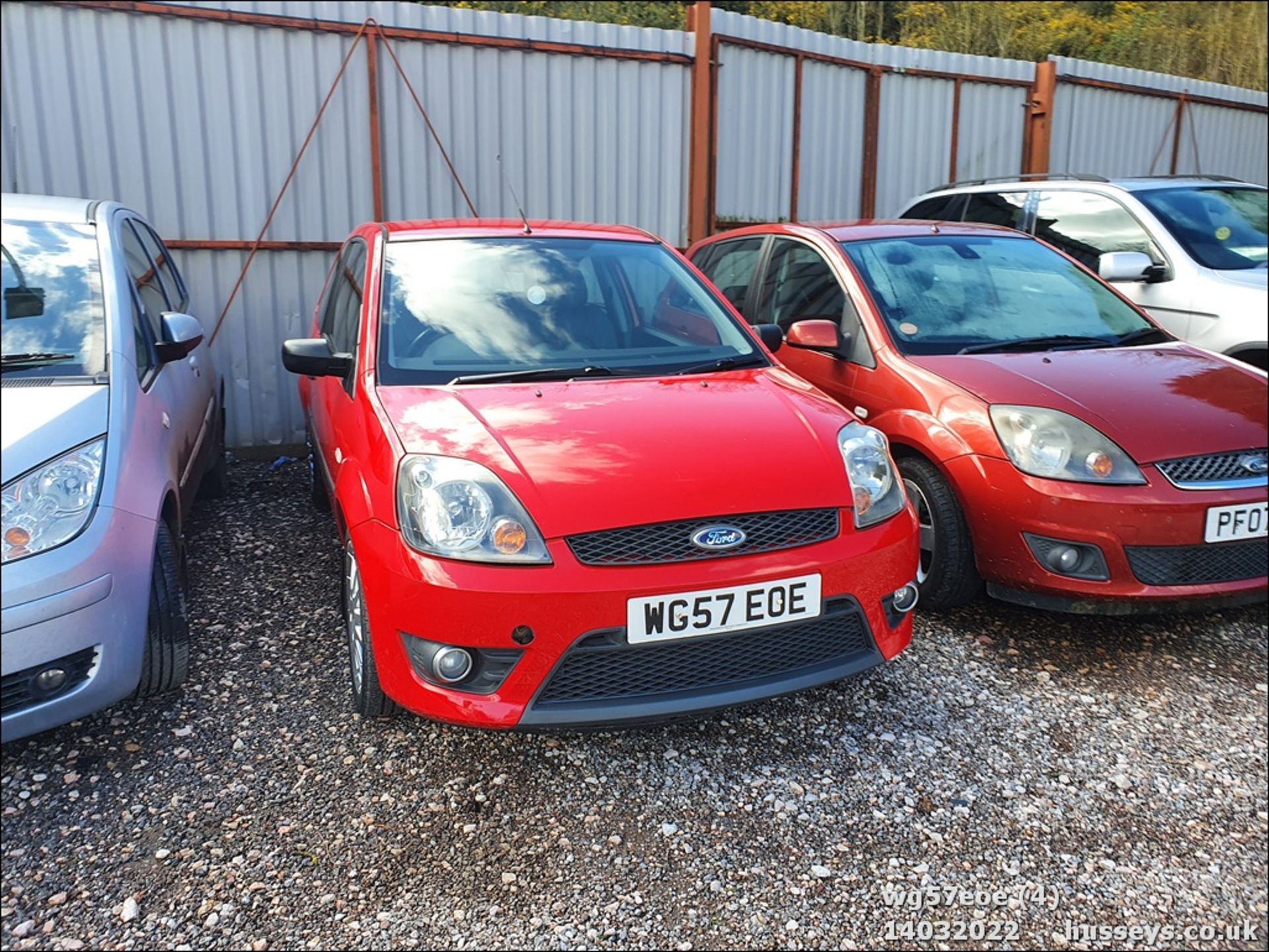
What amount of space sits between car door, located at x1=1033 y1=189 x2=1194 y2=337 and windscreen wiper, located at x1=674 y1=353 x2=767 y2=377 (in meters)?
2.97

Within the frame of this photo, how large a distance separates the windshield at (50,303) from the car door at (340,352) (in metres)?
0.74

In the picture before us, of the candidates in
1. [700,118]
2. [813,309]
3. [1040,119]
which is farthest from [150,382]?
[1040,119]

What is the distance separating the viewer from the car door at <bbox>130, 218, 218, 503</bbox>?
3.82 meters

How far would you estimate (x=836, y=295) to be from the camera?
14.2 ft

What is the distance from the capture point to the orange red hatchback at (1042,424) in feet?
10.8

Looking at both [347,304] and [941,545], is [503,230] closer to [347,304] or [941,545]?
[347,304]

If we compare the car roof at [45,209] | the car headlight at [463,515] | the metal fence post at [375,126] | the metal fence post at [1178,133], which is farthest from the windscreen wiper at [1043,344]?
the metal fence post at [1178,133]

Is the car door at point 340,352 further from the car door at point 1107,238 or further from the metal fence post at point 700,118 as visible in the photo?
the car door at point 1107,238

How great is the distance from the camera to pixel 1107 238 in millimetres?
5988

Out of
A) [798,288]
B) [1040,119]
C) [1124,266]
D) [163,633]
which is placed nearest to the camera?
[163,633]

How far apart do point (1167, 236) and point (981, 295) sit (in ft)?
7.26

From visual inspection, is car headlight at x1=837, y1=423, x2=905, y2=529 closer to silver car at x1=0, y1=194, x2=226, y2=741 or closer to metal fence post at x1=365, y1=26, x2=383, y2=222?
silver car at x1=0, y1=194, x2=226, y2=741

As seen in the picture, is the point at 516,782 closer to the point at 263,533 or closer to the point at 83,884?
the point at 83,884

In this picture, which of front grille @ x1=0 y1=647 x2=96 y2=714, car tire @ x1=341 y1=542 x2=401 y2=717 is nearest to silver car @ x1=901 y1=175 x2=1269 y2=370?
car tire @ x1=341 y1=542 x2=401 y2=717
